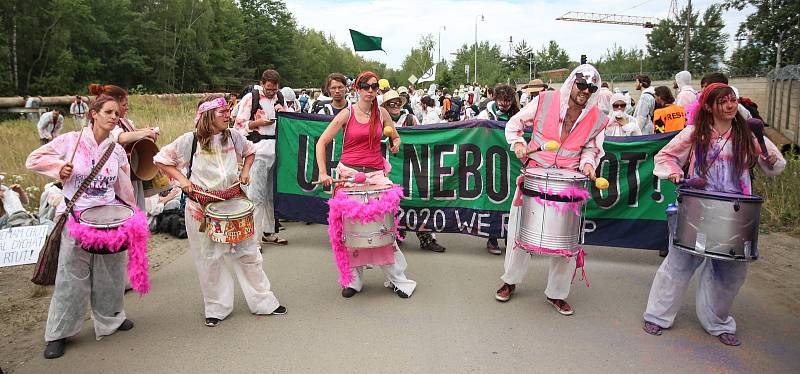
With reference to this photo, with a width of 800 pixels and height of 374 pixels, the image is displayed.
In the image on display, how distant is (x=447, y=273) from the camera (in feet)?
20.1

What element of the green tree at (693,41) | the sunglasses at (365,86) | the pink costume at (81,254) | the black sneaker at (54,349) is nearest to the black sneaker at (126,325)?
the pink costume at (81,254)

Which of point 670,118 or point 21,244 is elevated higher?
point 670,118

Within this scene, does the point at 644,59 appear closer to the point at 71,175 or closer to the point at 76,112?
the point at 76,112

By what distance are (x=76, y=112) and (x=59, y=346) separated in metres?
16.9

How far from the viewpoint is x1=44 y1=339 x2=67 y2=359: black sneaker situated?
4207mm

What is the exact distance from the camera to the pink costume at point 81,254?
4.19m

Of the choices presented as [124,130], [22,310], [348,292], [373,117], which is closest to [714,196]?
[373,117]

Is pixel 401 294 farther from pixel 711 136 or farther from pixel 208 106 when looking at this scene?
pixel 711 136

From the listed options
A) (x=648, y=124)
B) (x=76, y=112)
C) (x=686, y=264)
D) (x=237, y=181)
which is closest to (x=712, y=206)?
(x=686, y=264)

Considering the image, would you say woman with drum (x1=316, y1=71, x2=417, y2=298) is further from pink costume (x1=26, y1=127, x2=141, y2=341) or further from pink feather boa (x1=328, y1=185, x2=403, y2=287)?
pink costume (x1=26, y1=127, x2=141, y2=341)

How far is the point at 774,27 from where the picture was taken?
4544 cm

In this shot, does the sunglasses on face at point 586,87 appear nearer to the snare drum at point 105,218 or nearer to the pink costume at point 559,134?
the pink costume at point 559,134

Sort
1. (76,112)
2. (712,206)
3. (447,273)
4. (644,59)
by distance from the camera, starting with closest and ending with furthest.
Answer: (712,206)
(447,273)
(76,112)
(644,59)

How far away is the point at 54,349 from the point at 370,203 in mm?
2620
